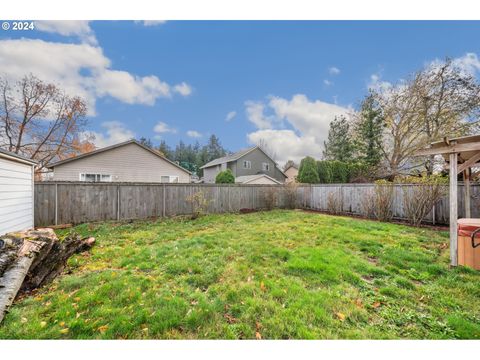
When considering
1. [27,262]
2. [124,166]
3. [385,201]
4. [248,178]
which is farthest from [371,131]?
[27,262]

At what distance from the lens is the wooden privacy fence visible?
715cm

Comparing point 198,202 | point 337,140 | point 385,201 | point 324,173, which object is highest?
point 337,140

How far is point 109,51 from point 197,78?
333 centimetres

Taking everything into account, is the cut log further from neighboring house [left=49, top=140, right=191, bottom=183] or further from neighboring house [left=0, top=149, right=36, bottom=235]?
neighboring house [left=49, top=140, right=191, bottom=183]

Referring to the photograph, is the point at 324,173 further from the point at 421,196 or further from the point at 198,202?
the point at 198,202

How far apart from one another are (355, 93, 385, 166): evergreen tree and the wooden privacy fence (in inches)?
333

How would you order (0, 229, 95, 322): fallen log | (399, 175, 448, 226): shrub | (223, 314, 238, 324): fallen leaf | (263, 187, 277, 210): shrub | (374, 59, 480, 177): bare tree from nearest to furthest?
(223, 314, 238, 324): fallen leaf
(0, 229, 95, 322): fallen log
(399, 175, 448, 226): shrub
(263, 187, 277, 210): shrub
(374, 59, 480, 177): bare tree

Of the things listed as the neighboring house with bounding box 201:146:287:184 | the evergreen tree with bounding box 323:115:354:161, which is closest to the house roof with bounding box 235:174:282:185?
the neighboring house with bounding box 201:146:287:184

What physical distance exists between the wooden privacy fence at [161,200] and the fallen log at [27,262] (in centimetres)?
440

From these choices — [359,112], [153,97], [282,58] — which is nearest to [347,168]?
[359,112]

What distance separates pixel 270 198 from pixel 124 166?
9.60 m

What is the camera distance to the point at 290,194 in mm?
12367

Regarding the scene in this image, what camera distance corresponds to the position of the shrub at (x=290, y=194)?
12352mm
